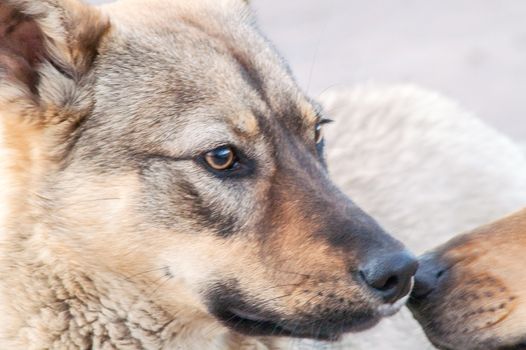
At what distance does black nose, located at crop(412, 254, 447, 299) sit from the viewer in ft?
17.2

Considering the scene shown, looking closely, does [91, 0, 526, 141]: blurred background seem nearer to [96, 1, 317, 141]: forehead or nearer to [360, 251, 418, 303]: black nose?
[96, 1, 317, 141]: forehead

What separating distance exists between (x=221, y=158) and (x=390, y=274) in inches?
30.7

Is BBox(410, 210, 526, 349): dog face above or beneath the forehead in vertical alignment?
beneath

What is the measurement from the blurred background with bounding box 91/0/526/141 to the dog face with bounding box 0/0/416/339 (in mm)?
6442

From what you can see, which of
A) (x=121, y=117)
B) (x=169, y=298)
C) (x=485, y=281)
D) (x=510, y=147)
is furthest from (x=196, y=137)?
(x=510, y=147)

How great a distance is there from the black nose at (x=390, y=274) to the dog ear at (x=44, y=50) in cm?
133

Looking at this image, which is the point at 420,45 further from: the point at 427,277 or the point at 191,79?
the point at 191,79

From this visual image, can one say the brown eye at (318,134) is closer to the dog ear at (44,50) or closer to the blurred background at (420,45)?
the dog ear at (44,50)

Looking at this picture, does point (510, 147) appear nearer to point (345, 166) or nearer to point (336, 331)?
point (345, 166)

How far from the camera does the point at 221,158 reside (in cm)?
477

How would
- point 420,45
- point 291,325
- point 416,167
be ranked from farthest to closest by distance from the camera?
1. point 420,45
2. point 416,167
3. point 291,325

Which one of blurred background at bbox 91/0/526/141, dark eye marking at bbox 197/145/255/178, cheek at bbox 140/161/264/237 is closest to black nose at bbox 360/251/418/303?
cheek at bbox 140/161/264/237

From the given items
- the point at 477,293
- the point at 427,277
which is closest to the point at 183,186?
the point at 427,277

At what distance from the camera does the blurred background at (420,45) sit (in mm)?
12312
